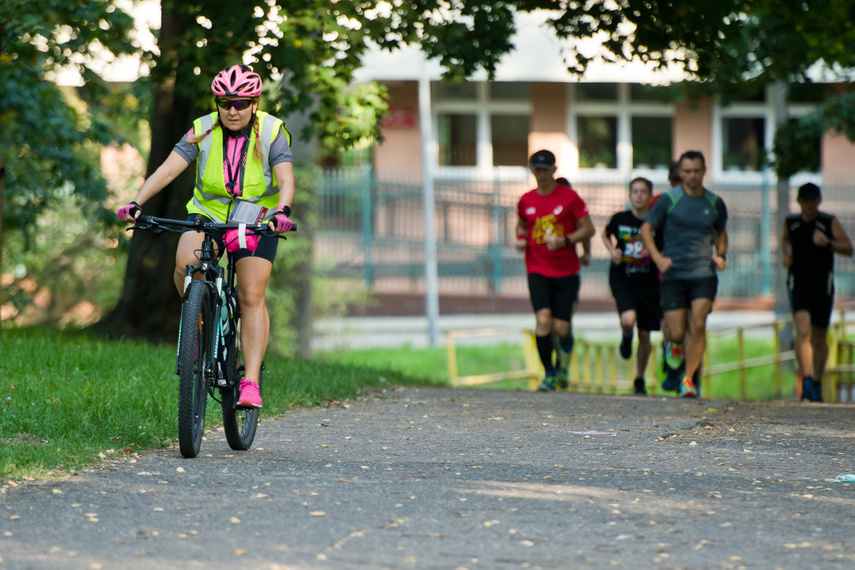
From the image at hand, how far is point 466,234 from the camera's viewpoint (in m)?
24.8

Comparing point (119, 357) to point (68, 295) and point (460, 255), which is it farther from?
point (460, 255)

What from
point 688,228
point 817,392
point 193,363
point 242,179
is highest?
point 242,179

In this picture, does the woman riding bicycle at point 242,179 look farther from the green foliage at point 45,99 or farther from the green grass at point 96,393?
the green foliage at point 45,99

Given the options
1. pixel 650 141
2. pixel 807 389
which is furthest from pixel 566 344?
pixel 650 141

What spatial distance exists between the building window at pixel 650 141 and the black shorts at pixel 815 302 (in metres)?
17.6

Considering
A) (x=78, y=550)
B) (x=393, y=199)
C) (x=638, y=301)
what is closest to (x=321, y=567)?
(x=78, y=550)

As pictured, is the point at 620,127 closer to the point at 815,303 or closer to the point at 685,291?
the point at 815,303

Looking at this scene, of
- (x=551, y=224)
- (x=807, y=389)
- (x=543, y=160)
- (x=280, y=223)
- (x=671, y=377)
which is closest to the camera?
(x=280, y=223)

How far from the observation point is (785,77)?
1495cm

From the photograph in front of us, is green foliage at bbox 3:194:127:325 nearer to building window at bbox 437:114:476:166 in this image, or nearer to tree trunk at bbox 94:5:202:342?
tree trunk at bbox 94:5:202:342

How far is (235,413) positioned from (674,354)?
18.2ft

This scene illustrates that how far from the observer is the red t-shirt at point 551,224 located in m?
10.4

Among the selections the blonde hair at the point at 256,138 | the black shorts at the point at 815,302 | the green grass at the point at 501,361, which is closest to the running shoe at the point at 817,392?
the black shorts at the point at 815,302

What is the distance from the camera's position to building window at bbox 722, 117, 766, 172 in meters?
28.0
